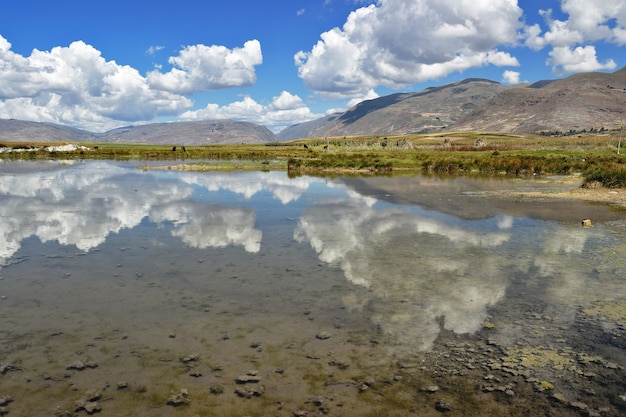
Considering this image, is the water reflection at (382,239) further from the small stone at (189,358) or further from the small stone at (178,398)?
the small stone at (178,398)

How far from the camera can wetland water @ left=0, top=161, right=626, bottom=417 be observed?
358 inches

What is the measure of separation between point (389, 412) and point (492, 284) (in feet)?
30.3

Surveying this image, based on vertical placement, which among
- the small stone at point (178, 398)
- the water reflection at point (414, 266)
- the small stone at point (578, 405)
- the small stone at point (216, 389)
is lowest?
the small stone at point (578, 405)

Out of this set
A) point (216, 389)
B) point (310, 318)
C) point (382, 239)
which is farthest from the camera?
point (382, 239)

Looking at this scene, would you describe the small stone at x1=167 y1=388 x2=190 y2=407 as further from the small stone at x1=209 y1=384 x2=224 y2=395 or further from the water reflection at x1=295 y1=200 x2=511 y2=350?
the water reflection at x1=295 y1=200 x2=511 y2=350

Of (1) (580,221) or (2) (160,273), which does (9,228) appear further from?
(1) (580,221)

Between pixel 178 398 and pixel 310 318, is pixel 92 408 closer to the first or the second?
pixel 178 398

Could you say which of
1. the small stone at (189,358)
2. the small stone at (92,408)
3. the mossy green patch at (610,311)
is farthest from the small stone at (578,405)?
the small stone at (92,408)

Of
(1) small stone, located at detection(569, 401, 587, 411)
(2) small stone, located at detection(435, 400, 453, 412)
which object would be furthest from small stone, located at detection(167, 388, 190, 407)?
(1) small stone, located at detection(569, 401, 587, 411)

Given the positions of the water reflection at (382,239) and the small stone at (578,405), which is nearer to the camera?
the small stone at (578,405)

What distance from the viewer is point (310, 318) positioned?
1291 centimetres

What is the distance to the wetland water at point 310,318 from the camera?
9102mm

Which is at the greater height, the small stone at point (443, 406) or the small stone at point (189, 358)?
the small stone at point (189, 358)

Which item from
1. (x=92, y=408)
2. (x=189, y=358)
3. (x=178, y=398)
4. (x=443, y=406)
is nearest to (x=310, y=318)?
(x=189, y=358)
